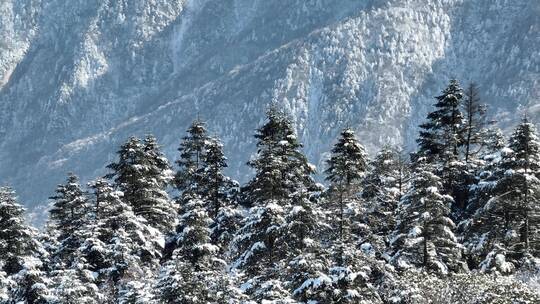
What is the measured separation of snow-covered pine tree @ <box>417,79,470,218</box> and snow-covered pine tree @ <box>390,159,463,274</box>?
8032 mm

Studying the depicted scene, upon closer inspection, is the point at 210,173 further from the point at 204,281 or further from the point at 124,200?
the point at 204,281

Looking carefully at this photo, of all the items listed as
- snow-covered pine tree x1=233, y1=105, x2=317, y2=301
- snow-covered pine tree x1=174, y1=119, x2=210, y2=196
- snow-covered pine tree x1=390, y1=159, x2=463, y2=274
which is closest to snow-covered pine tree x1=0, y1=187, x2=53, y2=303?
snow-covered pine tree x1=233, y1=105, x2=317, y2=301

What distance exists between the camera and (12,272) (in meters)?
43.4

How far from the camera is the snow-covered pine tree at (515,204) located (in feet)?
134

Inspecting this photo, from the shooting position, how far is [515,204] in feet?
136

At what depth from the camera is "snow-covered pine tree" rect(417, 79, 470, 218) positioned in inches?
1923

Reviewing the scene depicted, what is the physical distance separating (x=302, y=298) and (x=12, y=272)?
17.4 meters

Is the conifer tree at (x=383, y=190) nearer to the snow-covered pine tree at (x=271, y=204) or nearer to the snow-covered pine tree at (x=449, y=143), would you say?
the snow-covered pine tree at (x=449, y=143)

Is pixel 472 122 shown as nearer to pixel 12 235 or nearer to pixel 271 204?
pixel 271 204

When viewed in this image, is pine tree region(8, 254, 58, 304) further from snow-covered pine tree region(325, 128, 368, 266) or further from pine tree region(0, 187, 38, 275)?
snow-covered pine tree region(325, 128, 368, 266)

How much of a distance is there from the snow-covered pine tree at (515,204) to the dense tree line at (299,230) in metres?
0.07

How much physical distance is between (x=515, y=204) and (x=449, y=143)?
9.80 meters

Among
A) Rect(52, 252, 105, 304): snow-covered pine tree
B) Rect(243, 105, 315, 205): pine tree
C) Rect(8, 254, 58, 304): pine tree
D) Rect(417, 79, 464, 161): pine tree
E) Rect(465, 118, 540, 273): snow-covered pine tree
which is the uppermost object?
Rect(417, 79, 464, 161): pine tree

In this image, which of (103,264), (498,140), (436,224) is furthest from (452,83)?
(103,264)
